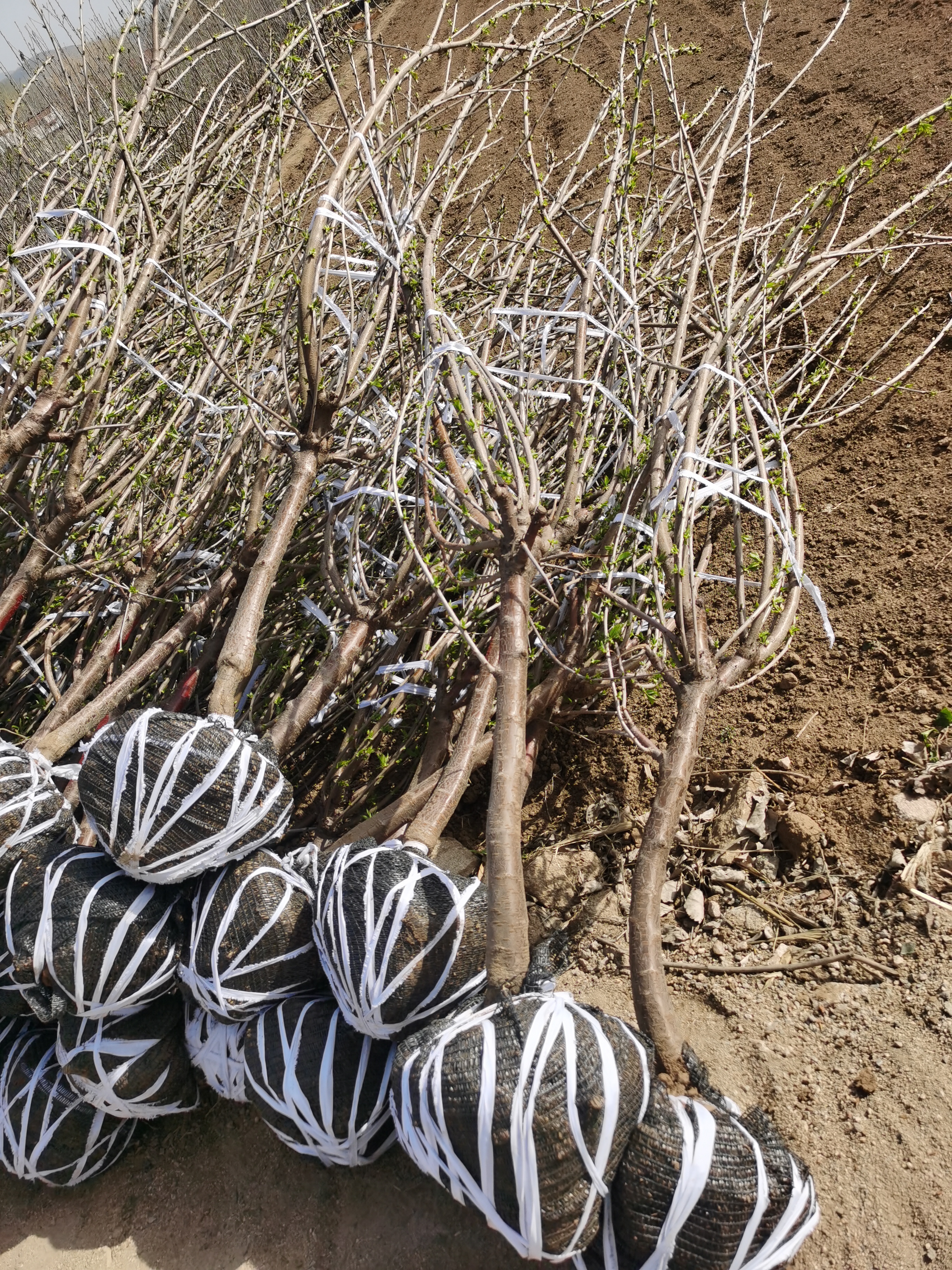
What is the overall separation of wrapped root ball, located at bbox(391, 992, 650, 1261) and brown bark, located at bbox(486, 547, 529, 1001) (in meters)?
0.13

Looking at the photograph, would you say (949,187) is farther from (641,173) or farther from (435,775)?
(435,775)

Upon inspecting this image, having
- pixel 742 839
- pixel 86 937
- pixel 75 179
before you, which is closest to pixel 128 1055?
pixel 86 937

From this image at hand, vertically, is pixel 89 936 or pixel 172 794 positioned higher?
pixel 172 794

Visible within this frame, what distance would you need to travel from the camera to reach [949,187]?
294cm

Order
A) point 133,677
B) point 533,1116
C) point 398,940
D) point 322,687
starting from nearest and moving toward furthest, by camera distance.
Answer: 1. point 533,1116
2. point 398,940
3. point 322,687
4. point 133,677

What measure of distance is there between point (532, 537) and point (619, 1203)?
116 cm

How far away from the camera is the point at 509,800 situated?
154cm

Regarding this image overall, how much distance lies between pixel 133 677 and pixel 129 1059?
900 mm

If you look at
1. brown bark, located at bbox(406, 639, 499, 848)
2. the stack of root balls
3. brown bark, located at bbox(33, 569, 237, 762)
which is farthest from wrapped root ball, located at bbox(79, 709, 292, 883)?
brown bark, located at bbox(33, 569, 237, 762)

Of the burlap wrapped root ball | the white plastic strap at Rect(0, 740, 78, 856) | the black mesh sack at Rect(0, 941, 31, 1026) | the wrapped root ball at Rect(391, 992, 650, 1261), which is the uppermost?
the white plastic strap at Rect(0, 740, 78, 856)

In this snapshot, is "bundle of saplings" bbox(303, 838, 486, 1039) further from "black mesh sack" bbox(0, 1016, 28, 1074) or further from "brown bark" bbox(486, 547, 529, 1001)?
"black mesh sack" bbox(0, 1016, 28, 1074)

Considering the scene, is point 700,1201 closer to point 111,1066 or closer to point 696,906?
point 696,906

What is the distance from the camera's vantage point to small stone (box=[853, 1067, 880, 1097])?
1.47 metres

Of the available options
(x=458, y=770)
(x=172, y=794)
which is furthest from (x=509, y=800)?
(x=172, y=794)
